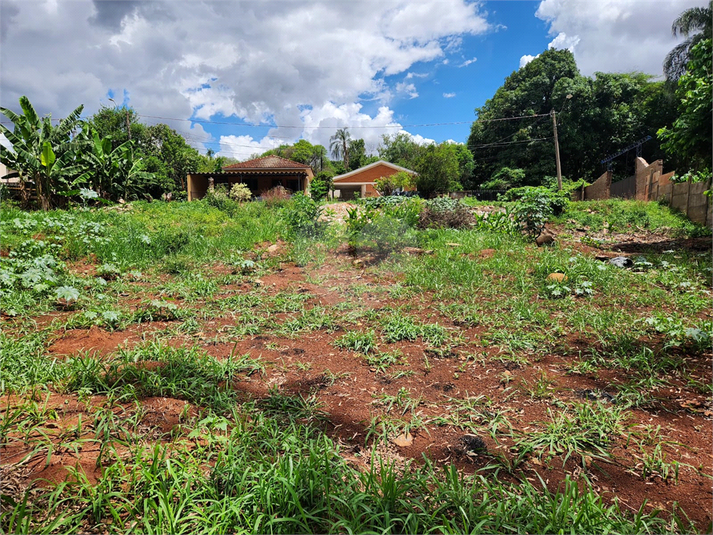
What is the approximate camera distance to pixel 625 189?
17.8m

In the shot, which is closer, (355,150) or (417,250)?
(417,250)

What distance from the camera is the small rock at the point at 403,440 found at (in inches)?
76.5

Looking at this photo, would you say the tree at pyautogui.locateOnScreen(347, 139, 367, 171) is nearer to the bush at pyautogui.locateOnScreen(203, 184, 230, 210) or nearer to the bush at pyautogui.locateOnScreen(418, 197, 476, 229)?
the bush at pyautogui.locateOnScreen(203, 184, 230, 210)

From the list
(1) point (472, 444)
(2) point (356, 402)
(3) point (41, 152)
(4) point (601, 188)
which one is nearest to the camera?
(1) point (472, 444)

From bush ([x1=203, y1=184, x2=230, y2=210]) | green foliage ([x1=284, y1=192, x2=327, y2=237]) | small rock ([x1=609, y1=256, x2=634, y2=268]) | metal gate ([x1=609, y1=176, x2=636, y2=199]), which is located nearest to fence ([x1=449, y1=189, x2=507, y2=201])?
metal gate ([x1=609, y1=176, x2=636, y2=199])

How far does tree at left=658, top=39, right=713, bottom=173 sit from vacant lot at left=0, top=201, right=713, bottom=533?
3387 millimetres

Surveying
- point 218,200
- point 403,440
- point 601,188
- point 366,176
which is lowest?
point 403,440

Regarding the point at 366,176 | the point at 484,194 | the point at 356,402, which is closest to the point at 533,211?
the point at 356,402

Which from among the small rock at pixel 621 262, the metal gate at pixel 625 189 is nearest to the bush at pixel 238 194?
the small rock at pixel 621 262

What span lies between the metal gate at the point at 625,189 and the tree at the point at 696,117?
1040cm

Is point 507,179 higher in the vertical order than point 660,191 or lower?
higher

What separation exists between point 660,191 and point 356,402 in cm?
1740

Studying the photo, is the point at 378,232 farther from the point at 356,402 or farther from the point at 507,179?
the point at 507,179

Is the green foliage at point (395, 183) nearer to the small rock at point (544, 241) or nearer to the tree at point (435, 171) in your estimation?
the tree at point (435, 171)
